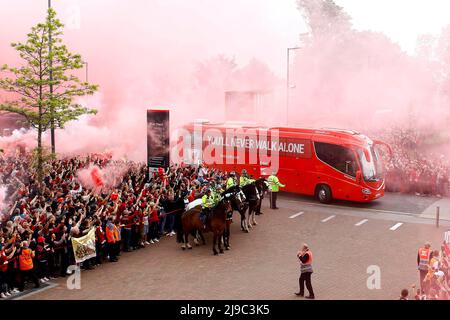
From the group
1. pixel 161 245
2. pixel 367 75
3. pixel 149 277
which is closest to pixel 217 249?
pixel 161 245

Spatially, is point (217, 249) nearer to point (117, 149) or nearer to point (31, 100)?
point (31, 100)

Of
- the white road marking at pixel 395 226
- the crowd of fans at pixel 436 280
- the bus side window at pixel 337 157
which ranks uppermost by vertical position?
the bus side window at pixel 337 157

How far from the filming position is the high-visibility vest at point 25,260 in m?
12.0

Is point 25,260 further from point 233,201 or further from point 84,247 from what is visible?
point 233,201

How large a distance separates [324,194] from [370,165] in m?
2.33

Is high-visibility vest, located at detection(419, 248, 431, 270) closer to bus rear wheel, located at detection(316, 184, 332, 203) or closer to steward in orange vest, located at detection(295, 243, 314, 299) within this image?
steward in orange vest, located at detection(295, 243, 314, 299)

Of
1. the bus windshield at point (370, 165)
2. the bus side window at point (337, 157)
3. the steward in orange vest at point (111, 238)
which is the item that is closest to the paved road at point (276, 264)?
the steward in orange vest at point (111, 238)

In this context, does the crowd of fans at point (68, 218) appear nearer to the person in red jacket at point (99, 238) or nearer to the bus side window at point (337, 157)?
the person in red jacket at point (99, 238)

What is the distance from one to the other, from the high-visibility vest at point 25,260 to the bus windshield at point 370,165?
1363 cm

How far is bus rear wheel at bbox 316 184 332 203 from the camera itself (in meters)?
22.1

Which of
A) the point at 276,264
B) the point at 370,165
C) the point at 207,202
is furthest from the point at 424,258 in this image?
the point at 370,165

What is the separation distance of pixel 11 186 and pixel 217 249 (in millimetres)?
8242

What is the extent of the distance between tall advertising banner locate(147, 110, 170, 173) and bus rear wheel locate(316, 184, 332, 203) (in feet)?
21.8
